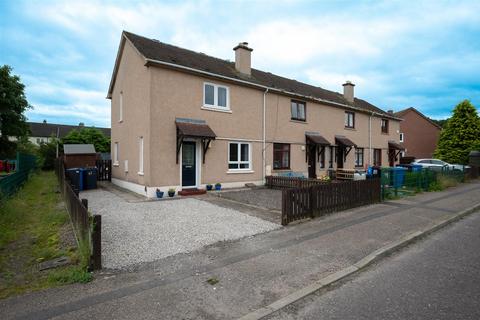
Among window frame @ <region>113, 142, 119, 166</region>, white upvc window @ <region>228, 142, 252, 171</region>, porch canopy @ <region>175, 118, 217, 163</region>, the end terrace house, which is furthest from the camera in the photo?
window frame @ <region>113, 142, 119, 166</region>

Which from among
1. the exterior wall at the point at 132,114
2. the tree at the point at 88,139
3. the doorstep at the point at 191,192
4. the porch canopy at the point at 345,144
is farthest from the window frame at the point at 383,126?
the tree at the point at 88,139

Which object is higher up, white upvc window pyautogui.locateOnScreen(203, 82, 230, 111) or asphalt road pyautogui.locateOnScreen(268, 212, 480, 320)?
white upvc window pyautogui.locateOnScreen(203, 82, 230, 111)

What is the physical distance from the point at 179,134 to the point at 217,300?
9544mm

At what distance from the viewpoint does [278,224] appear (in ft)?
26.5

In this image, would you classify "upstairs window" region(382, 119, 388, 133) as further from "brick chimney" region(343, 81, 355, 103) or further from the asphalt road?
the asphalt road

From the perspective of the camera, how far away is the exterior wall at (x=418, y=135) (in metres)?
40.8

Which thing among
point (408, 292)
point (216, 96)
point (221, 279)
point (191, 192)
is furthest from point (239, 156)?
point (408, 292)

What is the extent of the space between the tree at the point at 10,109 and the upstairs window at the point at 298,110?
26.3 m

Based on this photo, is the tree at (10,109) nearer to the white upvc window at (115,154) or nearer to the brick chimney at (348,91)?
the white upvc window at (115,154)

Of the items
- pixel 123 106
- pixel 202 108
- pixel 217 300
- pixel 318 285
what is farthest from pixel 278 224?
pixel 123 106

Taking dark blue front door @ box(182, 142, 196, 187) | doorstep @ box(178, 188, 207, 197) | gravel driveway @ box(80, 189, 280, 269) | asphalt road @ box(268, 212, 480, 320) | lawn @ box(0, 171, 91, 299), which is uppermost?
dark blue front door @ box(182, 142, 196, 187)

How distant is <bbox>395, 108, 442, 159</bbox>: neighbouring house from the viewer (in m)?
40.8

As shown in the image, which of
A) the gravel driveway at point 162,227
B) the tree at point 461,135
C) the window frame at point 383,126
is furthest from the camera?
the tree at point 461,135

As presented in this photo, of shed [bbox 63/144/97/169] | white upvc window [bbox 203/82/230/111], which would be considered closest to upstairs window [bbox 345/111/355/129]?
white upvc window [bbox 203/82/230/111]
